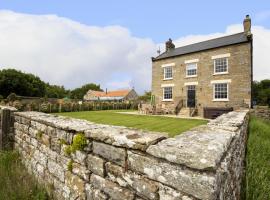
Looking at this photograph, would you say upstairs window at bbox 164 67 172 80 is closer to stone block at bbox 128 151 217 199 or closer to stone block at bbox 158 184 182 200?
stone block at bbox 128 151 217 199

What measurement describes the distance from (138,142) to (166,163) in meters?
0.38

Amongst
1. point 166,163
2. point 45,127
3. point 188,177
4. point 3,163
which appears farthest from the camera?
point 3,163

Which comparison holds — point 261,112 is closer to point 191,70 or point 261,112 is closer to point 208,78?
point 208,78

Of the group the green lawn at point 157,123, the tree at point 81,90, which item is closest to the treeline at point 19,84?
the tree at point 81,90

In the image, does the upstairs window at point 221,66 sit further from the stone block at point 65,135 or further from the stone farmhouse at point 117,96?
the stone farmhouse at point 117,96

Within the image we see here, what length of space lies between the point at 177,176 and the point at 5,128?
17.6 feet

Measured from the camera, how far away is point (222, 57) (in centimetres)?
1858

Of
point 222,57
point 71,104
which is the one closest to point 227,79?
point 222,57

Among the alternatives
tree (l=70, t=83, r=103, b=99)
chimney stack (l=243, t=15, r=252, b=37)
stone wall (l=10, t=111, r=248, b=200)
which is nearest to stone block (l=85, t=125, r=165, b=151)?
stone wall (l=10, t=111, r=248, b=200)

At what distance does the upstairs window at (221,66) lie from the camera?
18.5 m

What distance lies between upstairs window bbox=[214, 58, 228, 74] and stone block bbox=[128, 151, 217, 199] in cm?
1904

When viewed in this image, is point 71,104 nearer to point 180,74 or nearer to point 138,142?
point 180,74

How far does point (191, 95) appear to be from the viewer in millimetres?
20734

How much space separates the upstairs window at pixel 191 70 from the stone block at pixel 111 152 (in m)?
19.7
